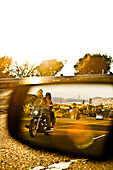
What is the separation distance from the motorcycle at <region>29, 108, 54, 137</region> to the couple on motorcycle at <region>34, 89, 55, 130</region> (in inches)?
2.5

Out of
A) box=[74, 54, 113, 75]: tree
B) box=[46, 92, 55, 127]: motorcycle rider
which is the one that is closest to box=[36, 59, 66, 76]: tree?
box=[74, 54, 113, 75]: tree

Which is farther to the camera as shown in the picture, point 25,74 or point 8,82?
point 25,74

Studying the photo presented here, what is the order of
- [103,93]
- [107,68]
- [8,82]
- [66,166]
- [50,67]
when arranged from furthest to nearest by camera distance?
1. [107,68]
2. [50,67]
3. [8,82]
4. [66,166]
5. [103,93]

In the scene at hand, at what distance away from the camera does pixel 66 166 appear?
4918mm

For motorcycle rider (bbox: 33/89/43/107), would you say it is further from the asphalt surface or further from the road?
the asphalt surface

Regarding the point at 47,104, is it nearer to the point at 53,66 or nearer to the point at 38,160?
the point at 38,160

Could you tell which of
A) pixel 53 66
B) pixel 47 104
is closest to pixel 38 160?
pixel 47 104

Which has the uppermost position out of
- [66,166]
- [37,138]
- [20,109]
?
[20,109]

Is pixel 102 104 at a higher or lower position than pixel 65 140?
higher

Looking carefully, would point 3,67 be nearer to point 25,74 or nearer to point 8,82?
point 25,74

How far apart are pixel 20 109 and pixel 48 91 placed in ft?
2.10

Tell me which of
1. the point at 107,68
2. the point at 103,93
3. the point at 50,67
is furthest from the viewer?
the point at 107,68

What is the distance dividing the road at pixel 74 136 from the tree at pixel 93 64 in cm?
7384

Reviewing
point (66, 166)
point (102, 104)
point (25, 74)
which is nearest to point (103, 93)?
point (102, 104)
